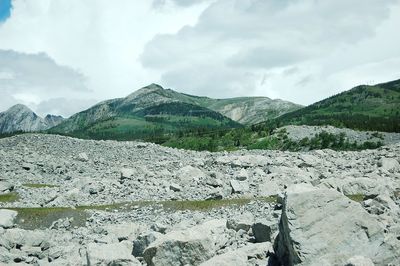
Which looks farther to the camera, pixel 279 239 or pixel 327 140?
pixel 327 140

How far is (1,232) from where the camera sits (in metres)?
31.5

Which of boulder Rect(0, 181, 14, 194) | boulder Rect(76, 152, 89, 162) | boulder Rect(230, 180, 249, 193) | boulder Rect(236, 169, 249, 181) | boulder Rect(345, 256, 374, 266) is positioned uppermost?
A: boulder Rect(76, 152, 89, 162)

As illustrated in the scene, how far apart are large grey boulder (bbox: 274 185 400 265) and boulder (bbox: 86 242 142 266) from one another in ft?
22.3

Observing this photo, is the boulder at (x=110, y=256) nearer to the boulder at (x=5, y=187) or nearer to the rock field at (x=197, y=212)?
the rock field at (x=197, y=212)

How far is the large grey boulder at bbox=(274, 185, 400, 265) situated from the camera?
14.7 metres

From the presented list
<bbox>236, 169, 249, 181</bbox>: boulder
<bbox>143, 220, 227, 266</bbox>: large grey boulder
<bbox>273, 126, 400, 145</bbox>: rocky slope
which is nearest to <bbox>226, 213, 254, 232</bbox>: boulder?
<bbox>143, 220, 227, 266</bbox>: large grey boulder

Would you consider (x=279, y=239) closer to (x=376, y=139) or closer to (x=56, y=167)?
(x=56, y=167)

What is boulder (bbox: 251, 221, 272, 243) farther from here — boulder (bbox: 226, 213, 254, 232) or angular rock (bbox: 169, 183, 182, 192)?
angular rock (bbox: 169, 183, 182, 192)

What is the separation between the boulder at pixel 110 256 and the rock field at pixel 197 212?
1.8 inches

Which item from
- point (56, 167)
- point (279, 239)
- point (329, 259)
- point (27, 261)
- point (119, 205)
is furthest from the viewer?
point (56, 167)

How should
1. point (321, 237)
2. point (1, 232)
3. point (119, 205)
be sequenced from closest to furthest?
point (321, 237) < point (1, 232) < point (119, 205)

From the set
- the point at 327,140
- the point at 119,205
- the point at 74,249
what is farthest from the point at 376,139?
the point at 74,249

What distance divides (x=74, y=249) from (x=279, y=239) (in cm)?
1516

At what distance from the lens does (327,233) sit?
1598 centimetres
